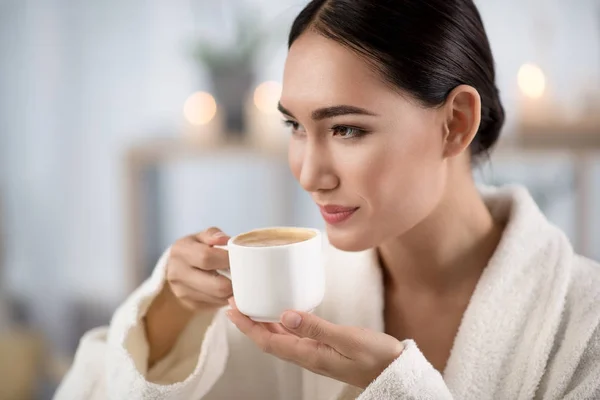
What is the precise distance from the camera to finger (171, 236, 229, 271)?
97 centimetres

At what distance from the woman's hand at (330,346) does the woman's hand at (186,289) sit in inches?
4.3

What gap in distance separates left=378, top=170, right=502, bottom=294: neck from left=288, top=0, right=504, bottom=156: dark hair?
239 mm

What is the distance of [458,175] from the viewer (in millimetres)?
1169

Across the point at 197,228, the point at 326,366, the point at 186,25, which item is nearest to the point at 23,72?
Answer: the point at 186,25

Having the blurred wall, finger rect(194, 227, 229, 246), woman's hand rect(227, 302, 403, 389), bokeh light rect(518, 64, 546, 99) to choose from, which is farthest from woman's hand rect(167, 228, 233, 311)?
the blurred wall

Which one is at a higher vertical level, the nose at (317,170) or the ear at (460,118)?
the ear at (460,118)

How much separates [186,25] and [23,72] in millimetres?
726

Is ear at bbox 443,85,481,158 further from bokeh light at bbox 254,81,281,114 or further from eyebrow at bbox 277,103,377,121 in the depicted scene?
bokeh light at bbox 254,81,281,114

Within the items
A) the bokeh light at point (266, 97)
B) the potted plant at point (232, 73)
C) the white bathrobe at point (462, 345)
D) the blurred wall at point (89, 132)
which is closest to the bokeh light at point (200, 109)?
the potted plant at point (232, 73)

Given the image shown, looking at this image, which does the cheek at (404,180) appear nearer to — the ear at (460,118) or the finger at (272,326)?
the ear at (460,118)

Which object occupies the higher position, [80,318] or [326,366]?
[326,366]

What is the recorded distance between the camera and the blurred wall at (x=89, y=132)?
2725 mm

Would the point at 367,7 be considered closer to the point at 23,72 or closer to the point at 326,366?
the point at 326,366

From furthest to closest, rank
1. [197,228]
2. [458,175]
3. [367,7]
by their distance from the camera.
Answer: [197,228]
[458,175]
[367,7]
